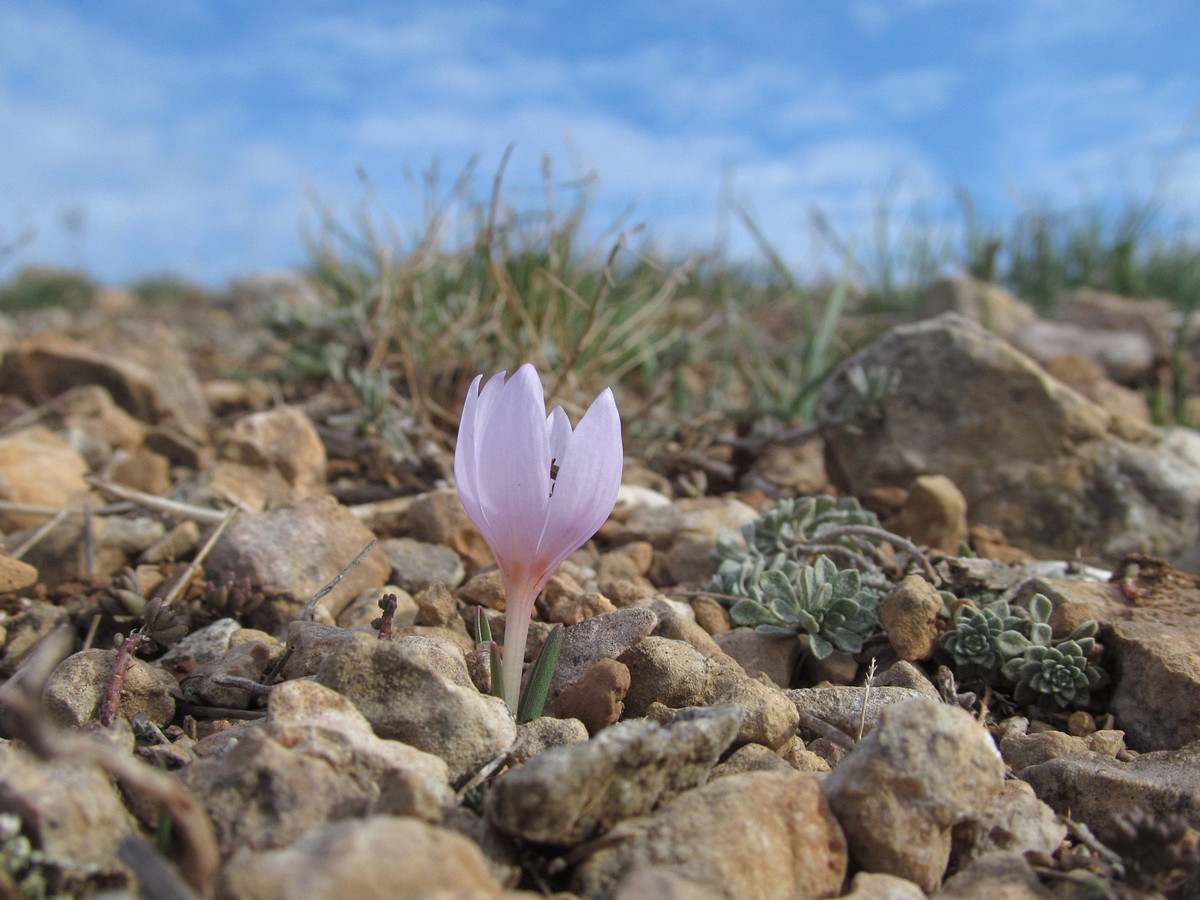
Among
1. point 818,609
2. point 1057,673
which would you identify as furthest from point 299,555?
point 1057,673

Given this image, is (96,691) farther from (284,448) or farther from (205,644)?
(284,448)

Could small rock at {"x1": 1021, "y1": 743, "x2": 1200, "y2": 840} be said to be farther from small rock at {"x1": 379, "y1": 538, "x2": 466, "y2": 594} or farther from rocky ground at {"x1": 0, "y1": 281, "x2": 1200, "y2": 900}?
small rock at {"x1": 379, "y1": 538, "x2": 466, "y2": 594}

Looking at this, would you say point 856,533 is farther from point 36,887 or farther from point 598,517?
point 36,887

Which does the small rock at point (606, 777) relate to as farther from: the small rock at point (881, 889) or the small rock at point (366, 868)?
the small rock at point (881, 889)

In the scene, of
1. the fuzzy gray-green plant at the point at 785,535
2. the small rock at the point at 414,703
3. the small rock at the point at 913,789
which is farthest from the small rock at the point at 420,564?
the small rock at the point at 913,789

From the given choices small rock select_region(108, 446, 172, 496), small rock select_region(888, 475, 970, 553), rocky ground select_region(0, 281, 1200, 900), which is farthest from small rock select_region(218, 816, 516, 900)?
small rock select_region(108, 446, 172, 496)
